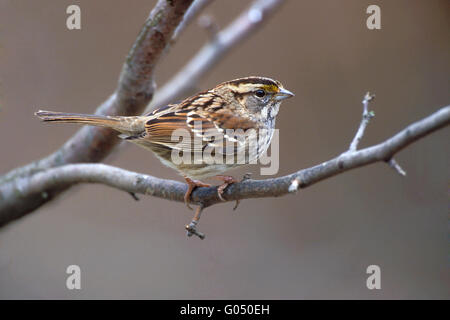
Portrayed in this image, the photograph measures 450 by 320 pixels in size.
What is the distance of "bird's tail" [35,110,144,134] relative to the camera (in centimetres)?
341

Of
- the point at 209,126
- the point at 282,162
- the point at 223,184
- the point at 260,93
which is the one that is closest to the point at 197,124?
the point at 209,126

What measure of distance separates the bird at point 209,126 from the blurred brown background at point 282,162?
1.94 m

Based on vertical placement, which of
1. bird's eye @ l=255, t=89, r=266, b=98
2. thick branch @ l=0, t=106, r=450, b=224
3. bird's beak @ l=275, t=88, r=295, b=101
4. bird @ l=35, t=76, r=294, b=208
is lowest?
thick branch @ l=0, t=106, r=450, b=224

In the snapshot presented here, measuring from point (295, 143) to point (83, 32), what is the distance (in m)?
2.87

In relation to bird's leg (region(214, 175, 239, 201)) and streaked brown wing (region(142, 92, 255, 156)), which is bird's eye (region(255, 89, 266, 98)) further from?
bird's leg (region(214, 175, 239, 201))

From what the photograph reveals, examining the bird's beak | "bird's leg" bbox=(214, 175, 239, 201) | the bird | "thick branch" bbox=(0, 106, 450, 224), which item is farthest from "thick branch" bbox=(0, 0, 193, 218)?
"bird's leg" bbox=(214, 175, 239, 201)

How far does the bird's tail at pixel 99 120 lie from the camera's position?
3.41 m

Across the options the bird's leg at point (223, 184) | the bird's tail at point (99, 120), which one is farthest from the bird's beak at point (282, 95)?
the bird's tail at point (99, 120)

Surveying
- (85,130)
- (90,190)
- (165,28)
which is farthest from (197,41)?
(165,28)

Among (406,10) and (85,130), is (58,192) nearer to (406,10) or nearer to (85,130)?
(85,130)

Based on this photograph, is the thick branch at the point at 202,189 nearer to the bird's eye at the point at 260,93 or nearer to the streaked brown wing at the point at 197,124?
the streaked brown wing at the point at 197,124

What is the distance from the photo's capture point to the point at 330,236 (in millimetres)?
5859

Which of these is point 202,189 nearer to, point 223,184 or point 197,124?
point 223,184

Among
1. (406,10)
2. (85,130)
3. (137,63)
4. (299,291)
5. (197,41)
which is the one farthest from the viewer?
(197,41)
